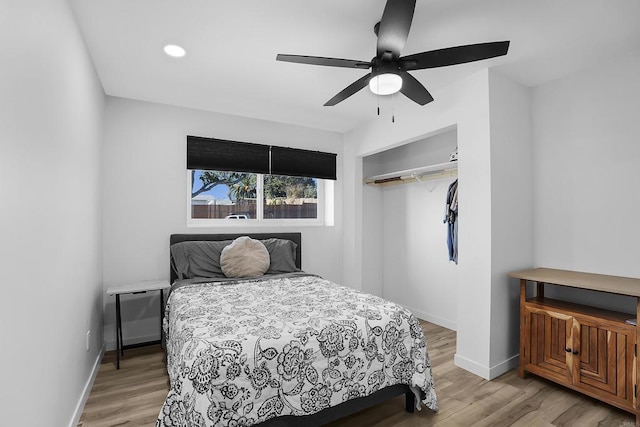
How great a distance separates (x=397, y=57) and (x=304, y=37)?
725mm

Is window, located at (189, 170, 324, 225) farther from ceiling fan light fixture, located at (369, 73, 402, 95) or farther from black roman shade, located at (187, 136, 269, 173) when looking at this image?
ceiling fan light fixture, located at (369, 73, 402, 95)

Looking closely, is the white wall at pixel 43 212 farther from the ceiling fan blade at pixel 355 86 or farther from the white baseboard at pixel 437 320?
the white baseboard at pixel 437 320

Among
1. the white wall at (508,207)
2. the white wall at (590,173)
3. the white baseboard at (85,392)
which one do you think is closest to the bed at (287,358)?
the white baseboard at (85,392)

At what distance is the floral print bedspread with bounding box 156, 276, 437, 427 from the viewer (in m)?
1.52

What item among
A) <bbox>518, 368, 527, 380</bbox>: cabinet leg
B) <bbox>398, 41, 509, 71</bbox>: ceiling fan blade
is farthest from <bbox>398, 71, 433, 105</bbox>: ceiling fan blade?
<bbox>518, 368, 527, 380</bbox>: cabinet leg

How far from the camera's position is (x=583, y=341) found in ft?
7.51

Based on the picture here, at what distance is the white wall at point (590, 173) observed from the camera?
2477 millimetres

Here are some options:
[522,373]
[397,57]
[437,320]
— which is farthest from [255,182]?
[522,373]

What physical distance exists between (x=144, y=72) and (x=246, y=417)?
→ 278 centimetres

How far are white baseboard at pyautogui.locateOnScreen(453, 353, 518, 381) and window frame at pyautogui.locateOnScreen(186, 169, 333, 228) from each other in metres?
2.37

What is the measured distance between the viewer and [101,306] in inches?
121

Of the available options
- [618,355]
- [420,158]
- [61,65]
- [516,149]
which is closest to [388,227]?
[420,158]

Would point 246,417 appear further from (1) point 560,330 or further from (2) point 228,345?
(1) point 560,330

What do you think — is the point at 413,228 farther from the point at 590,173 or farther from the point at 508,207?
the point at 590,173
